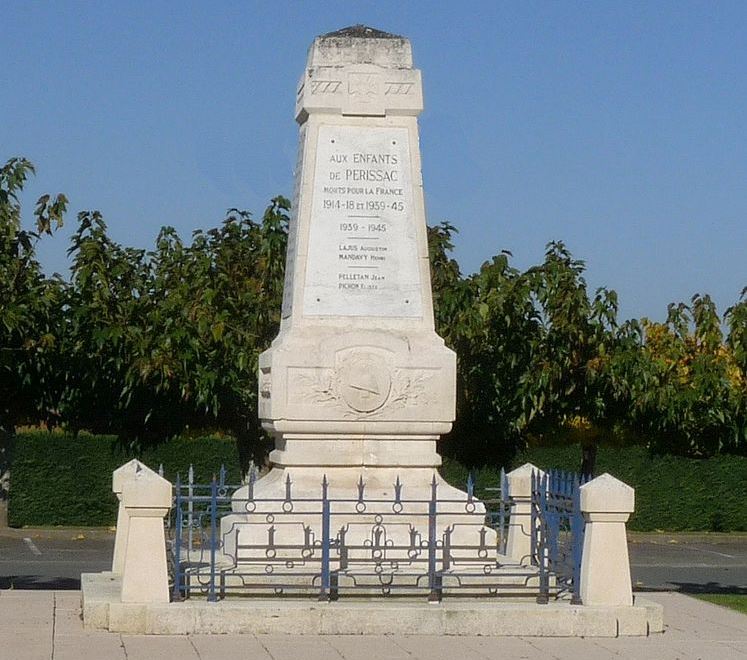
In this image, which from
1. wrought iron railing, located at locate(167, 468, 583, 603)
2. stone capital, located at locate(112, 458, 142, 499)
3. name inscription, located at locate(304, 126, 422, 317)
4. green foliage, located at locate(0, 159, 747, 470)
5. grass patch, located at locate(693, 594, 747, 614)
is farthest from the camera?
green foliage, located at locate(0, 159, 747, 470)

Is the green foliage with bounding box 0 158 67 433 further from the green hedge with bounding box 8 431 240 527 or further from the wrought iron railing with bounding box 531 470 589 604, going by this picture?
the green hedge with bounding box 8 431 240 527

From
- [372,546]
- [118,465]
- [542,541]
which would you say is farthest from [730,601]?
[118,465]

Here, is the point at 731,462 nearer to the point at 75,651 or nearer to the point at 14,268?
the point at 14,268

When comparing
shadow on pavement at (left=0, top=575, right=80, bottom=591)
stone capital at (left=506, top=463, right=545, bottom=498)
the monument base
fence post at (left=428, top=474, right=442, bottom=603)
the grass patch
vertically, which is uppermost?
stone capital at (left=506, top=463, right=545, bottom=498)

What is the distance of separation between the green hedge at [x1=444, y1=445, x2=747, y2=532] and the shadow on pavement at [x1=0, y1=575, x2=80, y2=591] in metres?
12.7

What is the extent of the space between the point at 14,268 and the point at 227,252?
349 centimetres

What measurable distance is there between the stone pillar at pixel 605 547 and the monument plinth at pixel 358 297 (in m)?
1.88

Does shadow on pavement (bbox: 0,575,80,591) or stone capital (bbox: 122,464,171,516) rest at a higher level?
stone capital (bbox: 122,464,171,516)

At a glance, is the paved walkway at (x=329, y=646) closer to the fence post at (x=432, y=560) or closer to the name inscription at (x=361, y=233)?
the fence post at (x=432, y=560)

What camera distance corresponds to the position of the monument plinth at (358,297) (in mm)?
13109

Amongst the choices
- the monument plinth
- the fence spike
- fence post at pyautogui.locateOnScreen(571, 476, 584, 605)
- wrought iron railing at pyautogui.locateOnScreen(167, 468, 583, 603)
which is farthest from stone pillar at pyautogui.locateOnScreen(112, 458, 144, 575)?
fence post at pyautogui.locateOnScreen(571, 476, 584, 605)

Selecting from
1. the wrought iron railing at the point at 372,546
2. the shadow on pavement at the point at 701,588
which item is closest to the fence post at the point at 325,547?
the wrought iron railing at the point at 372,546

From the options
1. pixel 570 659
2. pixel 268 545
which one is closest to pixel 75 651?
pixel 268 545

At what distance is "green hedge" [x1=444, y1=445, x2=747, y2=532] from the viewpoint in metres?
31.2
